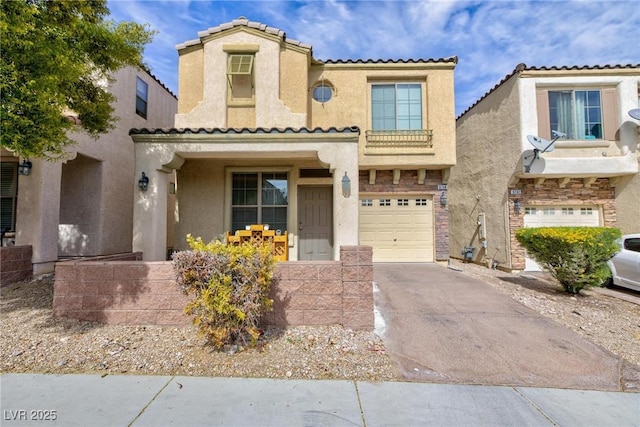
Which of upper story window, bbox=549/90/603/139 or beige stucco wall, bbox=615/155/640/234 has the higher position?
upper story window, bbox=549/90/603/139

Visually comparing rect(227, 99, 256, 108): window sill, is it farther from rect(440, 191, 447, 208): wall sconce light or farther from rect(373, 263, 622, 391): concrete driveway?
rect(440, 191, 447, 208): wall sconce light

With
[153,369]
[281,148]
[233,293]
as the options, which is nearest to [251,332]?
[233,293]

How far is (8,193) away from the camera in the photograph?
9.38 metres

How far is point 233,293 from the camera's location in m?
4.20

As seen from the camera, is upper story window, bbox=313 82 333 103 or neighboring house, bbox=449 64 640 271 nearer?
neighboring house, bbox=449 64 640 271

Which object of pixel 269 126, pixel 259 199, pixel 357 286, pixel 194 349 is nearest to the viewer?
pixel 194 349

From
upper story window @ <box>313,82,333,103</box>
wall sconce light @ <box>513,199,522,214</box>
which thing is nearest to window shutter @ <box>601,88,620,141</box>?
wall sconce light @ <box>513,199,522,214</box>

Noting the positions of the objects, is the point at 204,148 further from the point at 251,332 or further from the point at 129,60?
the point at 251,332

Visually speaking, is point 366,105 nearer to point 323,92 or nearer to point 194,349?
point 323,92

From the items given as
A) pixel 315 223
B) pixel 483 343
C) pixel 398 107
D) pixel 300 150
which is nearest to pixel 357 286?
pixel 483 343

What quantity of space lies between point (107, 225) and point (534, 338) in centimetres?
1225

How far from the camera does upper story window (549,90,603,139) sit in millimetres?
10336

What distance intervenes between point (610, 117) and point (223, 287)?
13.1 m

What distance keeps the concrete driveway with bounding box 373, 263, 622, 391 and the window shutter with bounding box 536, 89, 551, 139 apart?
Answer: 655 cm
